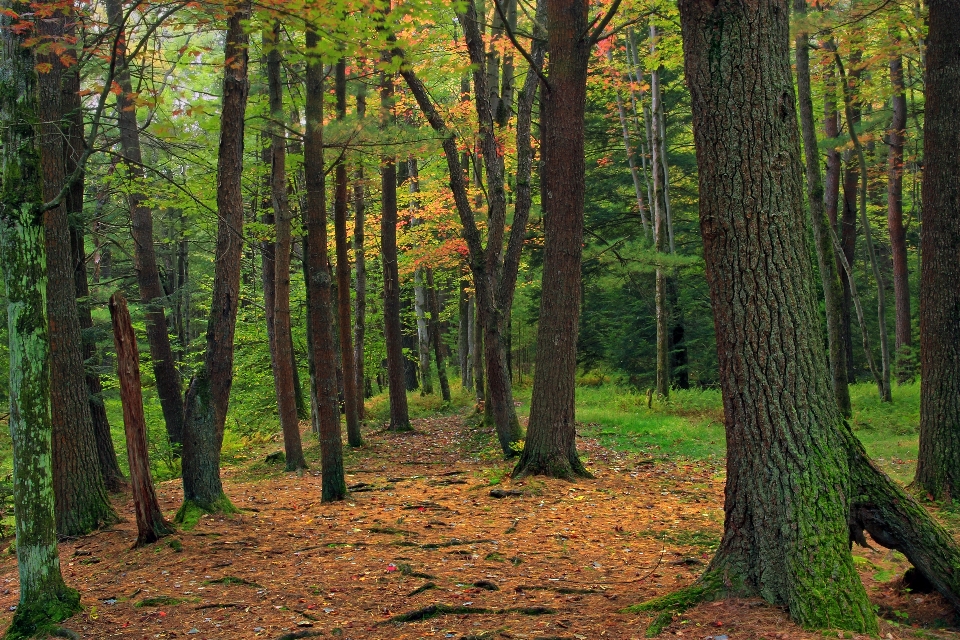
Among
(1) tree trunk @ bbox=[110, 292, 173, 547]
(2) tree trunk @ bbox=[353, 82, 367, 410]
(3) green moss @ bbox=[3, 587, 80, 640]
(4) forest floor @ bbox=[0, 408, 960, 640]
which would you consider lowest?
(4) forest floor @ bbox=[0, 408, 960, 640]

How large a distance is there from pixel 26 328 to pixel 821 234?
38.3 feet

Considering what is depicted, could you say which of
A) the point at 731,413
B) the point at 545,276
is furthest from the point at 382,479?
the point at 731,413

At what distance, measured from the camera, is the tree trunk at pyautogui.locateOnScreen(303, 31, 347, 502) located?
7.88 meters

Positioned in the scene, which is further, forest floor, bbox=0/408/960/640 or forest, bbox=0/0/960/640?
forest floor, bbox=0/408/960/640

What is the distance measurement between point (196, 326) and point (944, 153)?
112ft

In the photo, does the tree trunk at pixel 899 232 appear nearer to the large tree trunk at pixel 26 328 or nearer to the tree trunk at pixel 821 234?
the tree trunk at pixel 821 234

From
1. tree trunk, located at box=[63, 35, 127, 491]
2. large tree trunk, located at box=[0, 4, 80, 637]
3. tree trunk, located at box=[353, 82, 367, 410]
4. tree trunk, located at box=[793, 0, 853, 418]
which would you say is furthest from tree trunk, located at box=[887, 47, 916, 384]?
large tree trunk, located at box=[0, 4, 80, 637]

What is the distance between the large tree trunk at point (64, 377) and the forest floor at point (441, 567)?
13.7 inches

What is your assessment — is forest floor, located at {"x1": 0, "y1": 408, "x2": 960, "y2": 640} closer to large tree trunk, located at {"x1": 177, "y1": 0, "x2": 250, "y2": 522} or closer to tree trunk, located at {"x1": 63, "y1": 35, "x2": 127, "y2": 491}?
large tree trunk, located at {"x1": 177, "y1": 0, "x2": 250, "y2": 522}

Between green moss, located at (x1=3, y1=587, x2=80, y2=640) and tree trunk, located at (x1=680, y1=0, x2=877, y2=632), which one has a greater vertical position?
tree trunk, located at (x1=680, y1=0, x2=877, y2=632)

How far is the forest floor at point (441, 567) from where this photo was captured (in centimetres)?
417

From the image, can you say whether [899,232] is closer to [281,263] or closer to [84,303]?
[281,263]

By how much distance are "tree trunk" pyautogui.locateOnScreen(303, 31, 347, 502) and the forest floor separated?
856mm

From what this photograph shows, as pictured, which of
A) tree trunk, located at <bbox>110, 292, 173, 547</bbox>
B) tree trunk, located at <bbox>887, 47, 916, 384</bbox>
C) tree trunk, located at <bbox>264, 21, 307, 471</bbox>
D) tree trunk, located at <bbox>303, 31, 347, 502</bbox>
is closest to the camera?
tree trunk, located at <bbox>110, 292, 173, 547</bbox>
